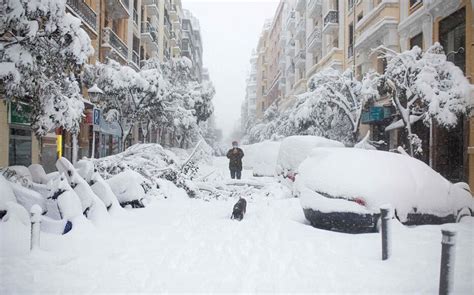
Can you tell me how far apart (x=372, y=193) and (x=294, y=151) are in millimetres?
6119

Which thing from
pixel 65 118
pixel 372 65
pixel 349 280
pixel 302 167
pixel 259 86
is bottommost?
pixel 349 280

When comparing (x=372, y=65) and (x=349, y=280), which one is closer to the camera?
(x=349, y=280)

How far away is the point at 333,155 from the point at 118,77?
10.6 meters

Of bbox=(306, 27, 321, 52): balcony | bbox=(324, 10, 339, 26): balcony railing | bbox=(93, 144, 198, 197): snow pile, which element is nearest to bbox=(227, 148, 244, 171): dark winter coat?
bbox=(93, 144, 198, 197): snow pile

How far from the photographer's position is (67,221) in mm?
5797

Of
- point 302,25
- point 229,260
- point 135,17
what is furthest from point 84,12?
point 302,25

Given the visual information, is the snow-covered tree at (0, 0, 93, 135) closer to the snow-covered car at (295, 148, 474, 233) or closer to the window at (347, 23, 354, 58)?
the snow-covered car at (295, 148, 474, 233)

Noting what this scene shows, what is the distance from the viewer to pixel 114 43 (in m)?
22.8

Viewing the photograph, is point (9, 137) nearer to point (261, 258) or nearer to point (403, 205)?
point (261, 258)

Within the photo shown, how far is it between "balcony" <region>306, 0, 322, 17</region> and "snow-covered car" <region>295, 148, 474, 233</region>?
83.1 ft

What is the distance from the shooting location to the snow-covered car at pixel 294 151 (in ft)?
37.9

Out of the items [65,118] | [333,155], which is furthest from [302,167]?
[65,118]

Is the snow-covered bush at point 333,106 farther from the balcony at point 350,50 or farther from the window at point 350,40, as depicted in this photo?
the window at point 350,40

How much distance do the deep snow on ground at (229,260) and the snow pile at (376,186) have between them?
36 centimetres
